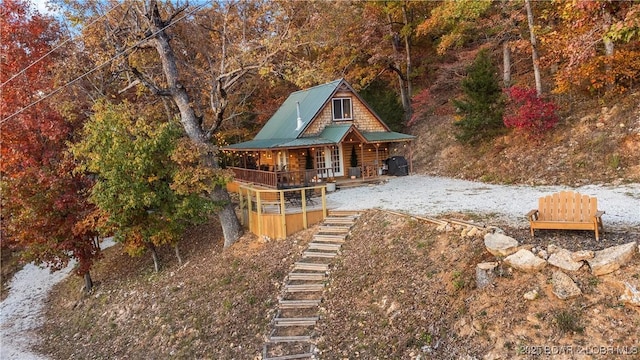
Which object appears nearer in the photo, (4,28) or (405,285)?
(405,285)

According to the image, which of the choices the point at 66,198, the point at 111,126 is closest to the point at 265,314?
the point at 111,126

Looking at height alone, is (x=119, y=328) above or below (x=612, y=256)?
below

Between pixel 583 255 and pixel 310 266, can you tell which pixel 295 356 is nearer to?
pixel 310 266

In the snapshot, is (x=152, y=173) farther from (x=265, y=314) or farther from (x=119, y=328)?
(x=265, y=314)

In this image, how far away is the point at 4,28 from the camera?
1677 centimetres

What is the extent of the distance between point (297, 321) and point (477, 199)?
24.9 feet

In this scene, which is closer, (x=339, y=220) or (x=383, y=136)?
(x=339, y=220)

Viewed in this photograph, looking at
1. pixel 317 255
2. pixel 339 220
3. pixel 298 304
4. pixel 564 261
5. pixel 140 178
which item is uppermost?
pixel 140 178

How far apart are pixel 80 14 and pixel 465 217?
1377 centimetres

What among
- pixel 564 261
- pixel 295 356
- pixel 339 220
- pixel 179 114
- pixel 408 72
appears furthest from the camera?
pixel 408 72

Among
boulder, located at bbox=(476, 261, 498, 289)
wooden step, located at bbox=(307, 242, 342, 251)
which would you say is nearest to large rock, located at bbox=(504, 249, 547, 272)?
boulder, located at bbox=(476, 261, 498, 289)

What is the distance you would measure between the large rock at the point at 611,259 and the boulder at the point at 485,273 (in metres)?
1.44

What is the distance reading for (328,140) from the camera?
19.5 meters

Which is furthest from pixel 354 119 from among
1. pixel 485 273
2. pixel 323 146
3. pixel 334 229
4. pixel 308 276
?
pixel 485 273
